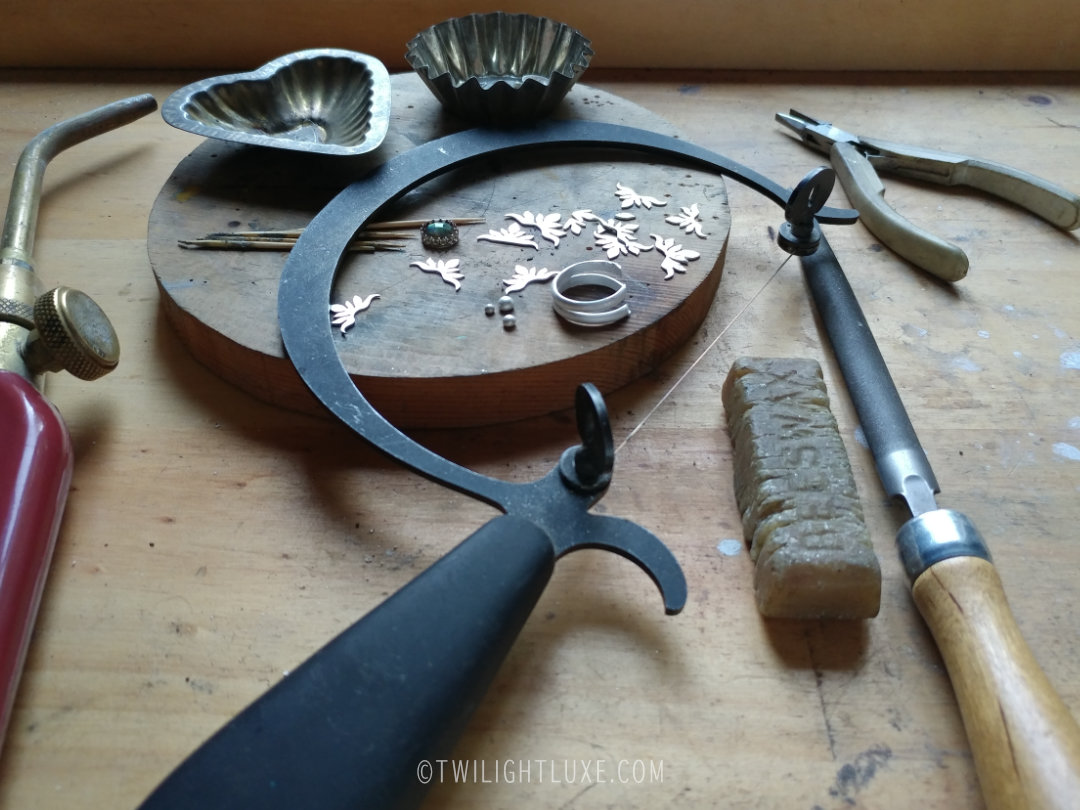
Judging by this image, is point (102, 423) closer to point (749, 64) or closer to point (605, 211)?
point (605, 211)

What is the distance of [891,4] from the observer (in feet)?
4.00

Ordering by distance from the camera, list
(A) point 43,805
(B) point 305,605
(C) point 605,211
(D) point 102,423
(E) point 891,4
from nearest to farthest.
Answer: (A) point 43,805 → (B) point 305,605 → (D) point 102,423 → (C) point 605,211 → (E) point 891,4

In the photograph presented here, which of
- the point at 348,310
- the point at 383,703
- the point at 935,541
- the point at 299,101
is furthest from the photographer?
the point at 299,101

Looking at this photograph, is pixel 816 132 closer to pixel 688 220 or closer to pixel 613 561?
pixel 688 220

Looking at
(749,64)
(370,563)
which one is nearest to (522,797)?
(370,563)

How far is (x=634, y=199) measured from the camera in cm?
90

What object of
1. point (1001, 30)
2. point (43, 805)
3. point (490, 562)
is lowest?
point (43, 805)

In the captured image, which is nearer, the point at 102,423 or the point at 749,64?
the point at 102,423

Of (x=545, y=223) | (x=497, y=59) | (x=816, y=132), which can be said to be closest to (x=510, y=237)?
(x=545, y=223)

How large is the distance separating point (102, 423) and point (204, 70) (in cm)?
76

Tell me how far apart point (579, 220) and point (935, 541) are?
1.55 ft

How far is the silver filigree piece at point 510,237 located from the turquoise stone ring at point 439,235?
31mm

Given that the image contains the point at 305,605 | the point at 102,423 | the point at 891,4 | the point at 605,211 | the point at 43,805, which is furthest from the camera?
the point at 891,4

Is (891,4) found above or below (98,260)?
above
